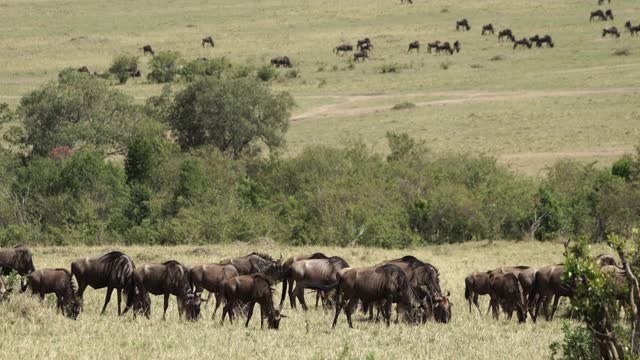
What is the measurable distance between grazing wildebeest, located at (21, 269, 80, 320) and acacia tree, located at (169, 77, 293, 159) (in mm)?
30553

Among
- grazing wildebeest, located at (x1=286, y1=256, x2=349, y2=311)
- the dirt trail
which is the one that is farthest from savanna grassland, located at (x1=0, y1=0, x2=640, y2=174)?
grazing wildebeest, located at (x1=286, y1=256, x2=349, y2=311)

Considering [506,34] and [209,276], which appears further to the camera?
[506,34]

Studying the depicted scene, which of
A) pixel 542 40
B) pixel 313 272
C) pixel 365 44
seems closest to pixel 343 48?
pixel 365 44

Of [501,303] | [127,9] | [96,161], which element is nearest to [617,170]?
[96,161]

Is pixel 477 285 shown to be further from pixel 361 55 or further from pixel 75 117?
pixel 361 55

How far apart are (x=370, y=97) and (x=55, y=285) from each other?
49211 mm

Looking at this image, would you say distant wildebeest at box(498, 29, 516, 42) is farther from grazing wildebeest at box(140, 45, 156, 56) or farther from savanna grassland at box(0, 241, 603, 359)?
savanna grassland at box(0, 241, 603, 359)

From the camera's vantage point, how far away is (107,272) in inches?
809

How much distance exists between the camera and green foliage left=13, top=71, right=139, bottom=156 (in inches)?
1898

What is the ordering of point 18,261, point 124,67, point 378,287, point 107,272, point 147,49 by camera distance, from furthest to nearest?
point 147,49
point 124,67
point 18,261
point 107,272
point 378,287

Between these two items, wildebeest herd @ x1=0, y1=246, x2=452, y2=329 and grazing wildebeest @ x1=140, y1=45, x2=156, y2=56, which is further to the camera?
grazing wildebeest @ x1=140, y1=45, x2=156, y2=56

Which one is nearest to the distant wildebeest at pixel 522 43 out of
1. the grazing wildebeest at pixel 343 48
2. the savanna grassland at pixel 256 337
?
the grazing wildebeest at pixel 343 48

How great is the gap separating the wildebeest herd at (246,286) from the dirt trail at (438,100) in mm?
40324

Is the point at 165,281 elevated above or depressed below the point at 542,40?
above
